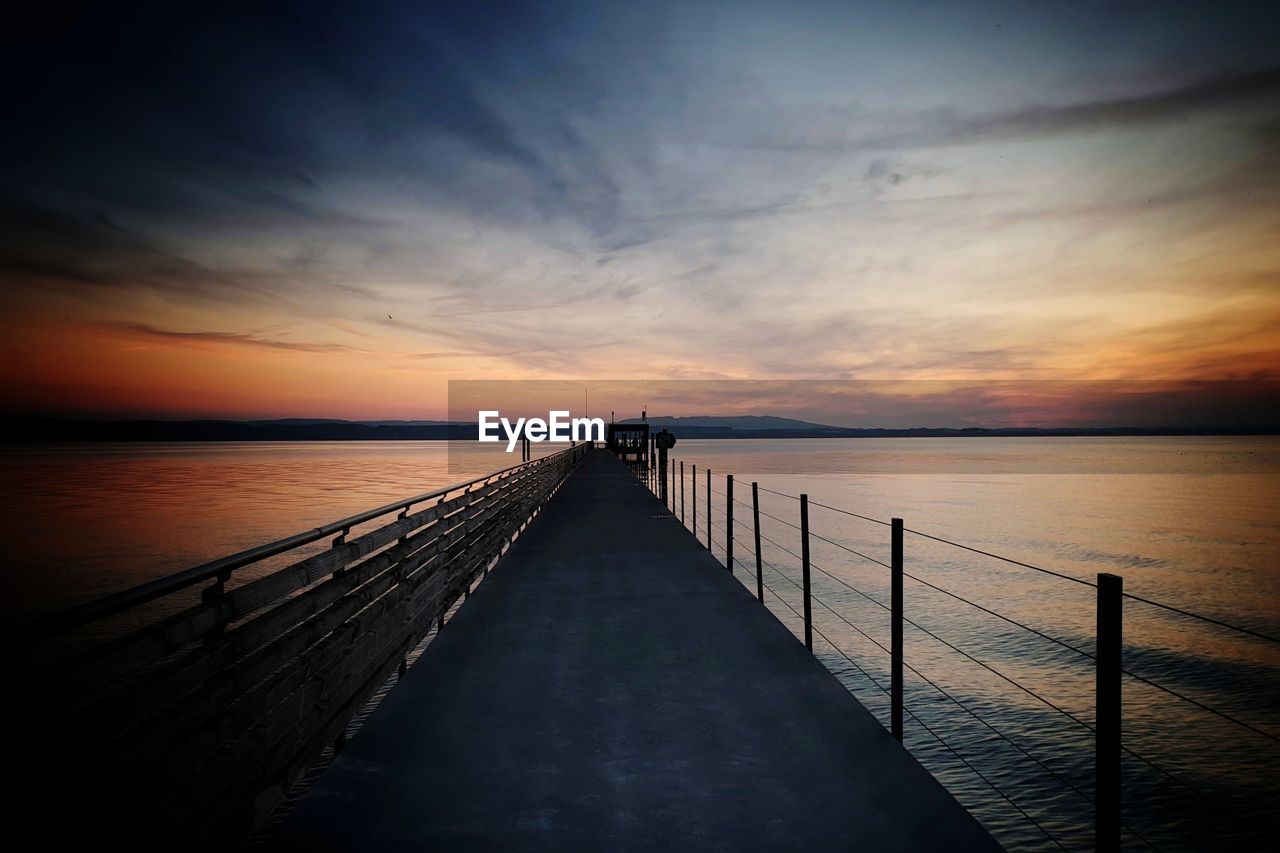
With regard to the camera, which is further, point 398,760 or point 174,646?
point 398,760

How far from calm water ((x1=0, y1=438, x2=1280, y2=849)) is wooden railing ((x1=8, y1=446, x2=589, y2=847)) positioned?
322 centimetres

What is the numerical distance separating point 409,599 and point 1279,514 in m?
46.2

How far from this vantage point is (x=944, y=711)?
9797 millimetres

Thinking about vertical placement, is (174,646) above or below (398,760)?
above

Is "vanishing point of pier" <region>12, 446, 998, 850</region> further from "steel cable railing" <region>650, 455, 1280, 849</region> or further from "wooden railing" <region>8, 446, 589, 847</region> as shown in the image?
"steel cable railing" <region>650, 455, 1280, 849</region>

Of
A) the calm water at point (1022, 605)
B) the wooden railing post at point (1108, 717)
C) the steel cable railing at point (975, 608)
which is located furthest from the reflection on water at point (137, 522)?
the wooden railing post at point (1108, 717)

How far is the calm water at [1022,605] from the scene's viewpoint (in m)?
7.55

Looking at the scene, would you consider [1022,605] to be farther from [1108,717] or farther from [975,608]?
[1108,717]

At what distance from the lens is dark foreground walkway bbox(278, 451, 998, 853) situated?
325cm

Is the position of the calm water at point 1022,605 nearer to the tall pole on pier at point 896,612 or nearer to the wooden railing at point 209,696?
the tall pole on pier at point 896,612

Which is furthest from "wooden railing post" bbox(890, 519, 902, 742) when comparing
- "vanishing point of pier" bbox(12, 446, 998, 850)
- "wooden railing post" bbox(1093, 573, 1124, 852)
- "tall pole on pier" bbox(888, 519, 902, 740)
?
"wooden railing post" bbox(1093, 573, 1124, 852)

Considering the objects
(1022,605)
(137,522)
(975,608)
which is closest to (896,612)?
(975,608)

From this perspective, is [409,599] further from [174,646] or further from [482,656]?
[174,646]

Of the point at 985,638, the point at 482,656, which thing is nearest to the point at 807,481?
the point at 985,638
